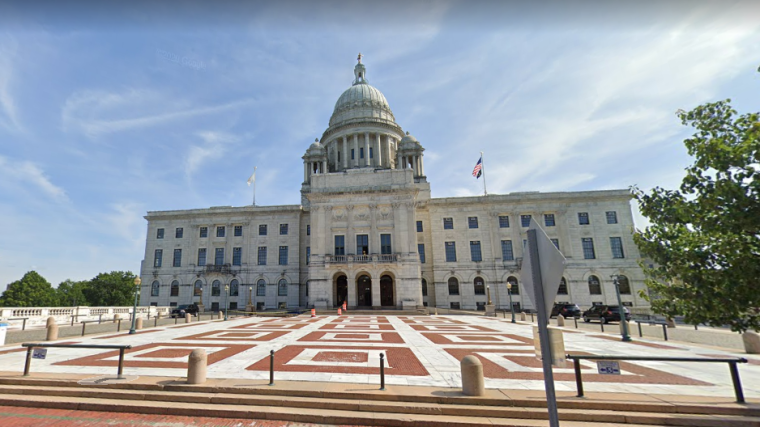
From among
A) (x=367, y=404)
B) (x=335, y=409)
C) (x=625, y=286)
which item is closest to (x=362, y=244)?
(x=625, y=286)

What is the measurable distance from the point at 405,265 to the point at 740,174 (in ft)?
120

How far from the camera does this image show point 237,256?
5150 centimetres

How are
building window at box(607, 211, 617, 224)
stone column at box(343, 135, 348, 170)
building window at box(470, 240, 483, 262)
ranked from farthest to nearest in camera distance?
stone column at box(343, 135, 348, 170)
building window at box(470, 240, 483, 262)
building window at box(607, 211, 617, 224)

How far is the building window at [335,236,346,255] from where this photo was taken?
4466cm

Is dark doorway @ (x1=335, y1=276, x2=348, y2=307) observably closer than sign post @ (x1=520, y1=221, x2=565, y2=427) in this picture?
No

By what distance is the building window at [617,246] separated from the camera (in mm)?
45812

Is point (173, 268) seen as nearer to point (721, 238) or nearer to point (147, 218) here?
point (147, 218)

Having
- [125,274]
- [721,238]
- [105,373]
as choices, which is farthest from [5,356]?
[125,274]

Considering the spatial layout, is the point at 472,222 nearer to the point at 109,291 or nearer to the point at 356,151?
the point at 356,151

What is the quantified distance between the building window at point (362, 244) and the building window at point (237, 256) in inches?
769

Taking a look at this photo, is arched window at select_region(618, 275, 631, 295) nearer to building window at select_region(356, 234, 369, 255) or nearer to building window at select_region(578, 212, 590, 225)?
building window at select_region(578, 212, 590, 225)

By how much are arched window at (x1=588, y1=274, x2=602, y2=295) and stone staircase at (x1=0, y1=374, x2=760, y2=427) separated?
43461 millimetres

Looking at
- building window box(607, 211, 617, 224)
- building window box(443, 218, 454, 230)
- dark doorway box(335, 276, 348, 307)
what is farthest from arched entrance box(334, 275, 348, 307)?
building window box(607, 211, 617, 224)

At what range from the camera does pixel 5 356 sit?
12.3m
